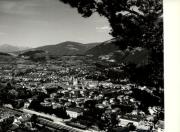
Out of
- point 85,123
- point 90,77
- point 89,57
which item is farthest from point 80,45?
point 85,123

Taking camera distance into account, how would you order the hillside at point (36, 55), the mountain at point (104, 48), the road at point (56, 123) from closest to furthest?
the road at point (56, 123)
the mountain at point (104, 48)
the hillside at point (36, 55)

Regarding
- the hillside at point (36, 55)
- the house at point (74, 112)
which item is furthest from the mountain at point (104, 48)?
the house at point (74, 112)

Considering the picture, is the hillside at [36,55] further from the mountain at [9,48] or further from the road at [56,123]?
the road at [56,123]

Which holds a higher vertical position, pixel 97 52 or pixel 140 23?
pixel 140 23

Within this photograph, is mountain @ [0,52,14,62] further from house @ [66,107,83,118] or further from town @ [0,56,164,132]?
house @ [66,107,83,118]

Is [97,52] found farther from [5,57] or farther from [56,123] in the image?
[5,57]

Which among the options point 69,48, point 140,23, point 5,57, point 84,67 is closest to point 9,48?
point 5,57
